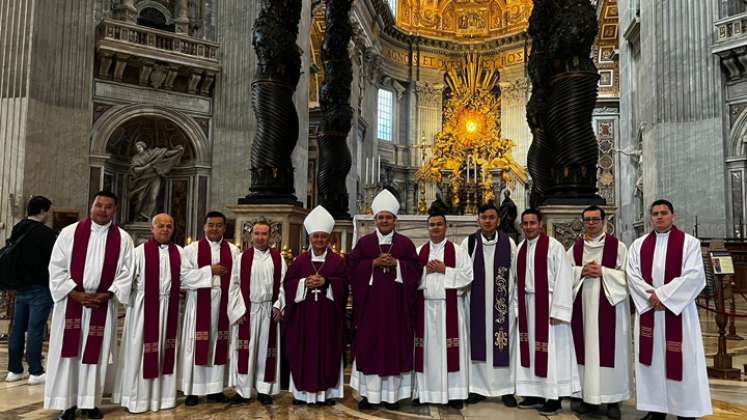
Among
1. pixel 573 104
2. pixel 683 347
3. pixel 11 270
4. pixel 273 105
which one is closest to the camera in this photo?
pixel 683 347

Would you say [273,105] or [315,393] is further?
[273,105]

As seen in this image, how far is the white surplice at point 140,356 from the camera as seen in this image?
414cm

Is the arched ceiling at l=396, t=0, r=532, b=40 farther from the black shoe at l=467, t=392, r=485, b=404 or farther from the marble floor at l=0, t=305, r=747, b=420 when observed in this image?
the marble floor at l=0, t=305, r=747, b=420

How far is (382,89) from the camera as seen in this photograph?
1143 inches

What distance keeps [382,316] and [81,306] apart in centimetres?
222

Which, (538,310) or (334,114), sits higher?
(334,114)

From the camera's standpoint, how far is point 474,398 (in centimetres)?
453

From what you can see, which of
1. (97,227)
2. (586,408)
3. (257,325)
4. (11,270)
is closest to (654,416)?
(586,408)

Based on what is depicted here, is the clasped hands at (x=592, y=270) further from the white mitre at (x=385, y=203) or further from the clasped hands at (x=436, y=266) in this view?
the white mitre at (x=385, y=203)

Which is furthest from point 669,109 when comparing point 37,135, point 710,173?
point 37,135

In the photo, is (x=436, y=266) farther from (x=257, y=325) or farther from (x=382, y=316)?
(x=257, y=325)

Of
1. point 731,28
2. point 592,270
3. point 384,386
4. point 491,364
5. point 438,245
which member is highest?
point 731,28

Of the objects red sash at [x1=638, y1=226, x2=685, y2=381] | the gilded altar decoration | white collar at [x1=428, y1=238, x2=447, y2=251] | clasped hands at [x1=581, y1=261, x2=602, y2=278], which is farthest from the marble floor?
the gilded altar decoration

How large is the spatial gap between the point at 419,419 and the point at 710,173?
12.0 metres
